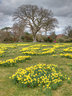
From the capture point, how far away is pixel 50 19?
124ft

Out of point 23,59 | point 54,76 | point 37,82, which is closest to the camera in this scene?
point 37,82

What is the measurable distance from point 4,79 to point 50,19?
35.9 meters

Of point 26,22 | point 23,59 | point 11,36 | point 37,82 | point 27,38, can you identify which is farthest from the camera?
point 27,38

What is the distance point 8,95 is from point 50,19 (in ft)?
121

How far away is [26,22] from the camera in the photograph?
3762 cm

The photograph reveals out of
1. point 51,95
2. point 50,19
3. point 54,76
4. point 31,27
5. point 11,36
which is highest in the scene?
point 50,19

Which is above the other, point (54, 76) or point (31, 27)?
point (31, 27)

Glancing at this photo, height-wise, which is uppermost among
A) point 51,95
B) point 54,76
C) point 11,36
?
point 11,36

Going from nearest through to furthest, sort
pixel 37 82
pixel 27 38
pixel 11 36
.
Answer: pixel 37 82 < pixel 11 36 < pixel 27 38

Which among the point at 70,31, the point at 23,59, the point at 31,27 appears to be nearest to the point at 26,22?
the point at 31,27

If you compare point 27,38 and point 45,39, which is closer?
point 45,39

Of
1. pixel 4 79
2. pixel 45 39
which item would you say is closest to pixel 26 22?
pixel 45 39

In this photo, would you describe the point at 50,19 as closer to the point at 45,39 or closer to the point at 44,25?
the point at 44,25

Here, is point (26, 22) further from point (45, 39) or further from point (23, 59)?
point (23, 59)
